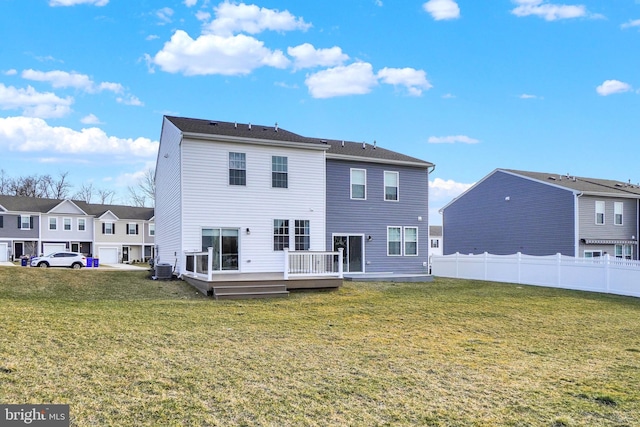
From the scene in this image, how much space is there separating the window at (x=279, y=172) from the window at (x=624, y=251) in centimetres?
2022

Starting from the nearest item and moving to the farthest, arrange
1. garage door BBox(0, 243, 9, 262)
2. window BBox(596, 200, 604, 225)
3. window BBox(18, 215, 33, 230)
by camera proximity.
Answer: window BBox(596, 200, 604, 225), garage door BBox(0, 243, 9, 262), window BBox(18, 215, 33, 230)

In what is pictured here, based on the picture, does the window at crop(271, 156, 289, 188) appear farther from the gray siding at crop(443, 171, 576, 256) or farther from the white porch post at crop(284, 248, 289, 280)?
the gray siding at crop(443, 171, 576, 256)

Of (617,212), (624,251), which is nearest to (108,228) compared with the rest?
(617,212)

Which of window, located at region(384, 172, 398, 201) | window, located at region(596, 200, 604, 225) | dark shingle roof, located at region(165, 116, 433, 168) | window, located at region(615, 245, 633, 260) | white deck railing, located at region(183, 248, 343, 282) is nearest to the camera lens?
white deck railing, located at region(183, 248, 343, 282)

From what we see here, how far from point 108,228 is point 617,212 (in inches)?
1714

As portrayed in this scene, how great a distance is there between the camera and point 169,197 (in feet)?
57.9

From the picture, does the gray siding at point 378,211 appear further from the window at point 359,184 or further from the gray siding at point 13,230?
the gray siding at point 13,230

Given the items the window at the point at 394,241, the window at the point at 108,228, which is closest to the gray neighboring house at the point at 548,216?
the window at the point at 394,241

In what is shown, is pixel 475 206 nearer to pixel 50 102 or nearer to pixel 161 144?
pixel 161 144

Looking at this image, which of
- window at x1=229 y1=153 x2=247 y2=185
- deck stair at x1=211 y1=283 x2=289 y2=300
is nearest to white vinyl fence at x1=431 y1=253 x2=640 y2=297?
deck stair at x1=211 y1=283 x2=289 y2=300

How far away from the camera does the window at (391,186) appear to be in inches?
770

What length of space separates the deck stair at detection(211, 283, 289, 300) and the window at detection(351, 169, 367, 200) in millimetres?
7083

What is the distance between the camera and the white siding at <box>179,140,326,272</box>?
1485cm

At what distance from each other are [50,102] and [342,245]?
637 inches
